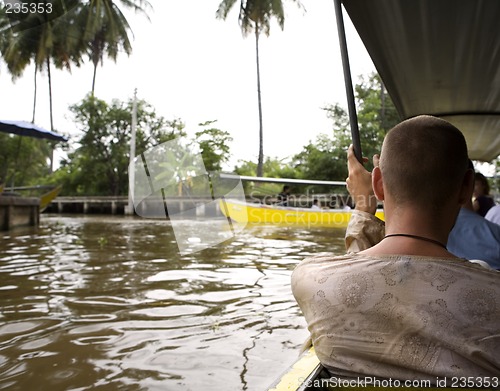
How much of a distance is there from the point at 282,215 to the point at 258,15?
12.4m

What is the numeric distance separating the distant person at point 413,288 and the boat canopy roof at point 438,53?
3.84 feet

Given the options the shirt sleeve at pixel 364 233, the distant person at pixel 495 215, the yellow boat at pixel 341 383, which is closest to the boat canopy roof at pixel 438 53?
the distant person at pixel 495 215

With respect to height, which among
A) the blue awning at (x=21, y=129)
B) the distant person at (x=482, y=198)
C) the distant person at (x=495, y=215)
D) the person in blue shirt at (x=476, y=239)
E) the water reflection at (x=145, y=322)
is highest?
the blue awning at (x=21, y=129)

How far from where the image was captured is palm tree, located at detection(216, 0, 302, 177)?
21203 mm

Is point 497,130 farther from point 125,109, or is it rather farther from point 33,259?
point 125,109

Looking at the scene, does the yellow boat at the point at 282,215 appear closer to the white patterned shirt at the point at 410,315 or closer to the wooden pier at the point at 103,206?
the wooden pier at the point at 103,206

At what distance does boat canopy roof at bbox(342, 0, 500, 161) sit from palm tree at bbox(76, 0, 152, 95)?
2256 centimetres

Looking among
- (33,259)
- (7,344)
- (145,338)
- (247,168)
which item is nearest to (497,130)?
(145,338)

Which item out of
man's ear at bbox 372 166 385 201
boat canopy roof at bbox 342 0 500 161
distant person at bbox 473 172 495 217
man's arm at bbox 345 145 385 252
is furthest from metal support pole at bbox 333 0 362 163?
distant person at bbox 473 172 495 217

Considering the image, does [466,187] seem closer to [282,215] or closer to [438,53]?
[438,53]

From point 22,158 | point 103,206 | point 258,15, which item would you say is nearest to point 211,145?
point 258,15

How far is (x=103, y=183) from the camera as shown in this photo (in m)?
30.7

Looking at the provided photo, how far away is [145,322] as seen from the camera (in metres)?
3.26

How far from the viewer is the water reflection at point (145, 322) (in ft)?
7.65
